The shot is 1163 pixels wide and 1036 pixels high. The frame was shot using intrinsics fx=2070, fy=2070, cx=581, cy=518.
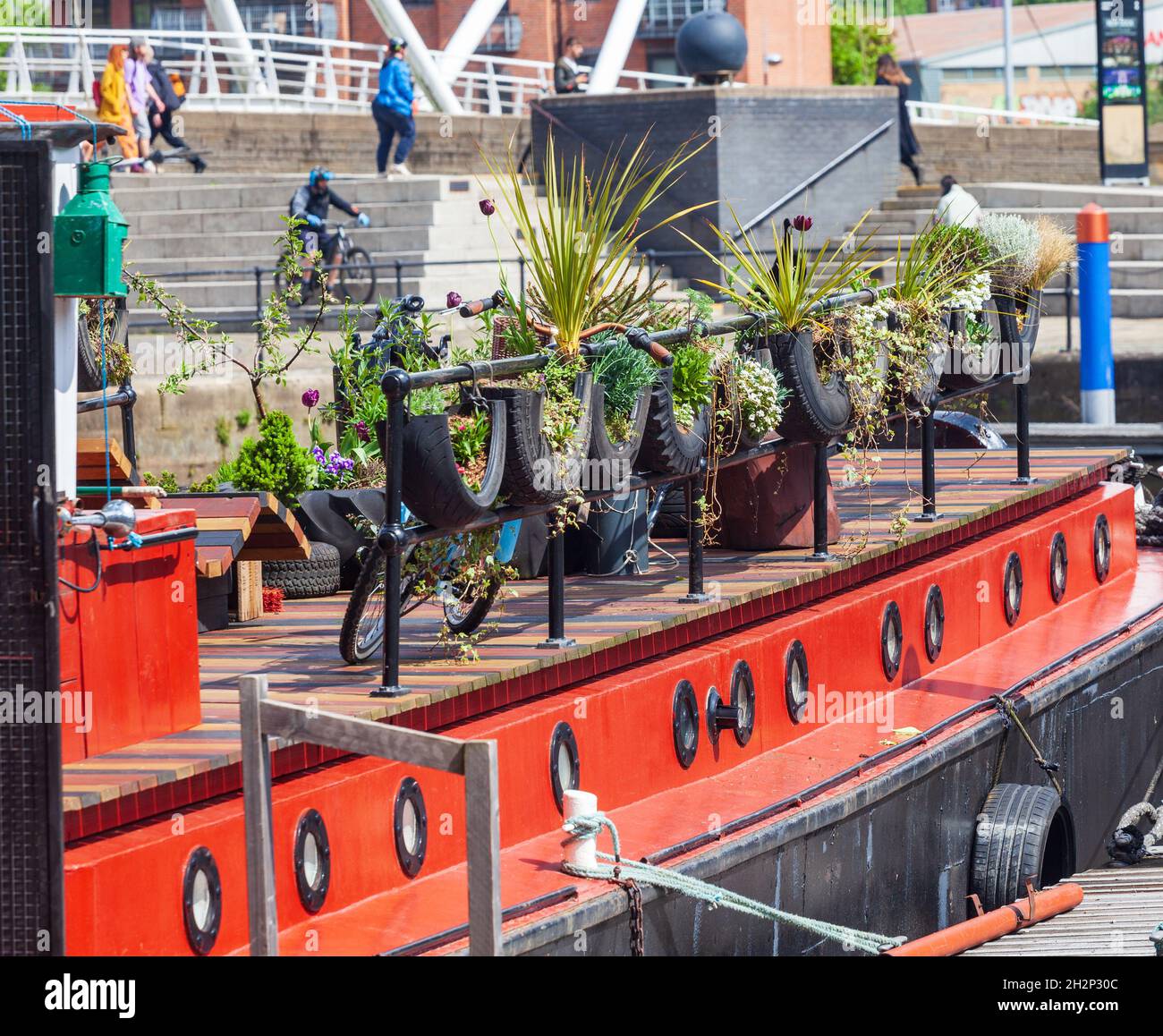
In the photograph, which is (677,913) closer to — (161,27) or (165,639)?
(165,639)

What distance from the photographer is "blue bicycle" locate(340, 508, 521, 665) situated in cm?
609

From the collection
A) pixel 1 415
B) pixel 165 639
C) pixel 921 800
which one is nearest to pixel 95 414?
pixel 921 800

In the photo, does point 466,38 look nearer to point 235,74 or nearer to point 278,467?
point 235,74

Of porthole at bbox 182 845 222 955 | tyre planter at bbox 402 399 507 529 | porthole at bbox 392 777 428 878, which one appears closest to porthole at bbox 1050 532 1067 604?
tyre planter at bbox 402 399 507 529

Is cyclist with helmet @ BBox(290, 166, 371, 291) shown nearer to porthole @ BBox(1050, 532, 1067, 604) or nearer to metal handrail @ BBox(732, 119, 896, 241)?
metal handrail @ BBox(732, 119, 896, 241)

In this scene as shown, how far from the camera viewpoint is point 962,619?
29.2ft

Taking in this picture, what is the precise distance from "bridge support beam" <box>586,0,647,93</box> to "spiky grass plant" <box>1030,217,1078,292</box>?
18.3m

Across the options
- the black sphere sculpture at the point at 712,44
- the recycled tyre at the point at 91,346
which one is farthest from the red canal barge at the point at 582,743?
the black sphere sculpture at the point at 712,44

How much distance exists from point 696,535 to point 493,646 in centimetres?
92

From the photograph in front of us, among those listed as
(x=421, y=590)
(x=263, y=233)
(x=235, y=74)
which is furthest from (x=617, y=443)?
(x=235, y=74)

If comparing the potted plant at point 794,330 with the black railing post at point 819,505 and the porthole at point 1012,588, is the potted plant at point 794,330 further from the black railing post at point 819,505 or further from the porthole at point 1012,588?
the porthole at point 1012,588

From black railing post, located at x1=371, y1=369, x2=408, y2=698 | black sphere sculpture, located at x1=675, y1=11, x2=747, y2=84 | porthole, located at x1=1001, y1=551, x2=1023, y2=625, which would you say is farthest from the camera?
black sphere sculpture, located at x1=675, y1=11, x2=747, y2=84

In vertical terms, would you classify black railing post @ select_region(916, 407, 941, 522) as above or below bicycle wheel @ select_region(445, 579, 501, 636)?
above

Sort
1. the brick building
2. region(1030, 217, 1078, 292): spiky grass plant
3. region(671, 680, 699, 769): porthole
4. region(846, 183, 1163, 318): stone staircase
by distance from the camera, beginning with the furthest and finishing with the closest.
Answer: the brick building, region(846, 183, 1163, 318): stone staircase, region(1030, 217, 1078, 292): spiky grass plant, region(671, 680, 699, 769): porthole
